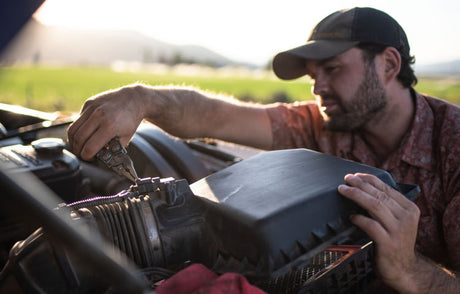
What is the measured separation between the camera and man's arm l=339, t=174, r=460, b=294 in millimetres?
842

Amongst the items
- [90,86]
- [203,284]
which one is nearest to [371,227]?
[203,284]

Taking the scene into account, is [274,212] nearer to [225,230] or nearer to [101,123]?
[225,230]

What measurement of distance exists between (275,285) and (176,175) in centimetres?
80

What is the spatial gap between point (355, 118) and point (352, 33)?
396mm

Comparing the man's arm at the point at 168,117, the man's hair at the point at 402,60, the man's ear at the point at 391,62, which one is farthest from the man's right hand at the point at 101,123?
the man's ear at the point at 391,62

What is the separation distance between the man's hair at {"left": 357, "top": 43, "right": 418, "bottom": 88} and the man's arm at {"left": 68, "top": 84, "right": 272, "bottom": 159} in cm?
60

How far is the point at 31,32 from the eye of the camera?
802 mm

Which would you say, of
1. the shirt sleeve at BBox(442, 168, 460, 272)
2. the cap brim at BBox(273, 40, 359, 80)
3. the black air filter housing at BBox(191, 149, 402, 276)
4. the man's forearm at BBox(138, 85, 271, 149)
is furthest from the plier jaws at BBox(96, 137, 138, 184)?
the shirt sleeve at BBox(442, 168, 460, 272)

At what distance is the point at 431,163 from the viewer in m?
1.59

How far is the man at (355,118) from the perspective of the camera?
50.4 inches

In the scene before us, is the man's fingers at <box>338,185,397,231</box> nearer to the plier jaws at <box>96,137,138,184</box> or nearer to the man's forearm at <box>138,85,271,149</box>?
the plier jaws at <box>96,137,138,184</box>

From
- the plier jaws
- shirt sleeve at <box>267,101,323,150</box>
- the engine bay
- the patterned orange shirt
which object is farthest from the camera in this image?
shirt sleeve at <box>267,101,323,150</box>

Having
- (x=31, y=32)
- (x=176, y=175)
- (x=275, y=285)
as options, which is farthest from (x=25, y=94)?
(x=275, y=285)

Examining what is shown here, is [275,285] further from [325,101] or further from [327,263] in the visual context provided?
[325,101]
